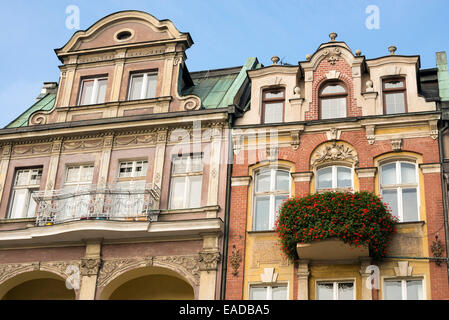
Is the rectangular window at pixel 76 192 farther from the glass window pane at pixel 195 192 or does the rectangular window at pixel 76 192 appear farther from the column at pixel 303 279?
the column at pixel 303 279

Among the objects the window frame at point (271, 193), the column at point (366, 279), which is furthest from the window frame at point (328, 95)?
the column at point (366, 279)

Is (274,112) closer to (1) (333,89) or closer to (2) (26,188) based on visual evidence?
(1) (333,89)

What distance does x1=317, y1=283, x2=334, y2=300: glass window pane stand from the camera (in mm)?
18906

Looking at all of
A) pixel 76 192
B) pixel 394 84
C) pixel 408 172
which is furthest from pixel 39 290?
pixel 394 84

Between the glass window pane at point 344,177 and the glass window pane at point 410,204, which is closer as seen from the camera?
the glass window pane at point 410,204

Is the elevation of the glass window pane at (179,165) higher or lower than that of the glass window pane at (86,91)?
lower

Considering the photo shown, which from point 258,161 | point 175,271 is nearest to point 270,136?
point 258,161

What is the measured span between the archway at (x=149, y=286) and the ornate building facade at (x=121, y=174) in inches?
1.2

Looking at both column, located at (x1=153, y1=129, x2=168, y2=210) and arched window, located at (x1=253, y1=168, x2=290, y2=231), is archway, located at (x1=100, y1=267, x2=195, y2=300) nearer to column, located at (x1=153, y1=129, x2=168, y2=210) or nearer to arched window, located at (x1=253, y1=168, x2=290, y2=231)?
column, located at (x1=153, y1=129, x2=168, y2=210)

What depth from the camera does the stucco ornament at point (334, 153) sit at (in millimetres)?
20469

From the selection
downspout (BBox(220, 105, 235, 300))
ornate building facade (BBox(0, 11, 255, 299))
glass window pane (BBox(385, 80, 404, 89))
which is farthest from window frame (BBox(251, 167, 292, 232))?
glass window pane (BBox(385, 80, 404, 89))

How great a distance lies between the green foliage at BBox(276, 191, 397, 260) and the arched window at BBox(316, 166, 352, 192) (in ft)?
4.59

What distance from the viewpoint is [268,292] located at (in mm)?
19250

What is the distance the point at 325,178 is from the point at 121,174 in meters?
6.47
